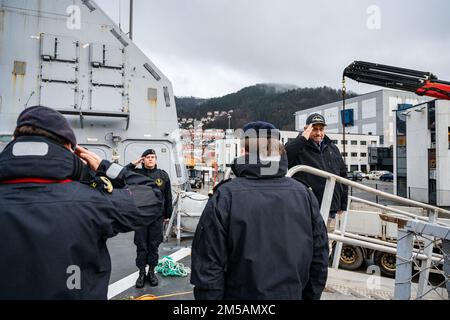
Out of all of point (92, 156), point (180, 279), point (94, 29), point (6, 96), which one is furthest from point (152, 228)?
point (94, 29)

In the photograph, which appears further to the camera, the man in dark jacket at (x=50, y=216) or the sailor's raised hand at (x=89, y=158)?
the sailor's raised hand at (x=89, y=158)

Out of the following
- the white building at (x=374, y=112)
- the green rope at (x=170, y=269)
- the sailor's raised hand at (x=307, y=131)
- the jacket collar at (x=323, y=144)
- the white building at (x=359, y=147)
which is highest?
the white building at (x=374, y=112)

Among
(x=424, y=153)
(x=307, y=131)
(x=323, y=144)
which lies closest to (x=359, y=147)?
(x=424, y=153)

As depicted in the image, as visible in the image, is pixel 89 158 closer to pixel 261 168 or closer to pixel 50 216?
pixel 50 216

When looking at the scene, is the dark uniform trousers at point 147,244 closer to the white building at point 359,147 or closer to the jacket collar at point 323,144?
the jacket collar at point 323,144

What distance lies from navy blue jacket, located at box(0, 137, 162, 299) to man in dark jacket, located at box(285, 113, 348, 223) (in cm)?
207

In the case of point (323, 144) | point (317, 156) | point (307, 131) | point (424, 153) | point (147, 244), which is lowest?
point (147, 244)

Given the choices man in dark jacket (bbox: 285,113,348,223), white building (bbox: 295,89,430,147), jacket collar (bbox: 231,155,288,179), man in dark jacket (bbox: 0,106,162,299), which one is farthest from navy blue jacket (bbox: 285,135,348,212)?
white building (bbox: 295,89,430,147)

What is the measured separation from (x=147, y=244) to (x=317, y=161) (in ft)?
7.93

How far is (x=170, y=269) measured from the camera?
3.98 m

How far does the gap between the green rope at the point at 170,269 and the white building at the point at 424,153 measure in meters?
20.0

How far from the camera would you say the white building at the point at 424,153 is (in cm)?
1809

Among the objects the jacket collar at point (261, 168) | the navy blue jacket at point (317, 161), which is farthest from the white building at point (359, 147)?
the jacket collar at point (261, 168)
